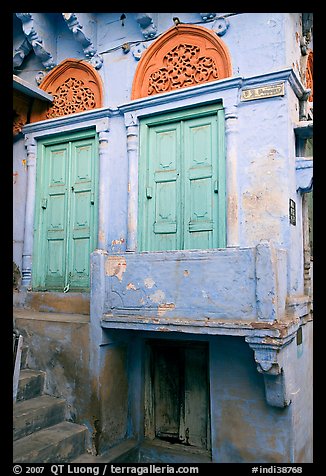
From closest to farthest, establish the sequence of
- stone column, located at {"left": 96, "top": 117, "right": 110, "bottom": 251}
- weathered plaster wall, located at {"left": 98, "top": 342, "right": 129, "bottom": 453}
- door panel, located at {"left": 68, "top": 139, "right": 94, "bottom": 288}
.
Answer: weathered plaster wall, located at {"left": 98, "top": 342, "right": 129, "bottom": 453} → stone column, located at {"left": 96, "top": 117, "right": 110, "bottom": 251} → door panel, located at {"left": 68, "top": 139, "right": 94, "bottom": 288}

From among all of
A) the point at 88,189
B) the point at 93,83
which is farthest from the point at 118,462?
the point at 93,83

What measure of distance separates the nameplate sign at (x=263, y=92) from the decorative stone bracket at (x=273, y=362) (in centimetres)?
263

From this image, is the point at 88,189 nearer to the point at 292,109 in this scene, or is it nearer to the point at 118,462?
the point at 292,109

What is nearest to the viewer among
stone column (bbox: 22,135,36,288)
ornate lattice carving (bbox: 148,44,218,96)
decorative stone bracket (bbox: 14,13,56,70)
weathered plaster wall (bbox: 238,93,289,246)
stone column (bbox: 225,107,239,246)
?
weathered plaster wall (bbox: 238,93,289,246)

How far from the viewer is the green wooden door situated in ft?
17.1

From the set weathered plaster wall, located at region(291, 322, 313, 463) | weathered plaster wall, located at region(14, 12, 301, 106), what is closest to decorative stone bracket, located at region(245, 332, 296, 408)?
weathered plaster wall, located at region(291, 322, 313, 463)

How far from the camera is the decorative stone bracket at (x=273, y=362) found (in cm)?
371

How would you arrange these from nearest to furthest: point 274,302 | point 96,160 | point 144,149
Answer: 1. point 274,302
2. point 144,149
3. point 96,160

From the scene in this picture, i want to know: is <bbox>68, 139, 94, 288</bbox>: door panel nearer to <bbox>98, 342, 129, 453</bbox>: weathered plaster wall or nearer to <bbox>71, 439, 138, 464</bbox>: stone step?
<bbox>98, 342, 129, 453</bbox>: weathered plaster wall

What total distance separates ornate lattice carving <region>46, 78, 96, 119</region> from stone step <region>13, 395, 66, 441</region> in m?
3.93

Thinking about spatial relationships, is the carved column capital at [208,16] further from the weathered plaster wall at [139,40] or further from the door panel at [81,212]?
the door panel at [81,212]

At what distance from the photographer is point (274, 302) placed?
371 cm

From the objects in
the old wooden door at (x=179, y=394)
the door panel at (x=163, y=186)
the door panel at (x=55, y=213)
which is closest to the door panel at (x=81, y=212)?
the door panel at (x=55, y=213)
